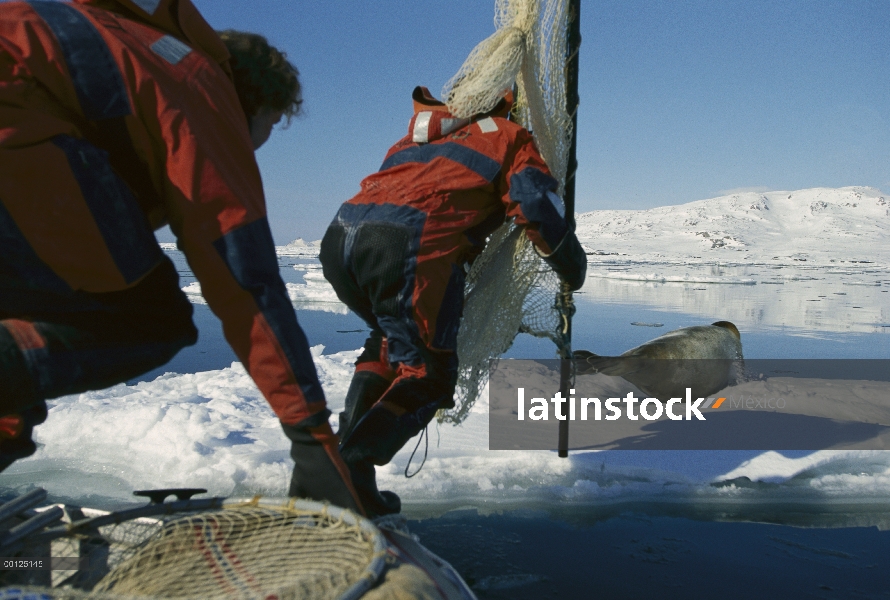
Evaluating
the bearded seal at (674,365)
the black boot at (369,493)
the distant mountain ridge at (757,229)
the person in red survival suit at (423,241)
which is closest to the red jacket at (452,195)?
the person in red survival suit at (423,241)

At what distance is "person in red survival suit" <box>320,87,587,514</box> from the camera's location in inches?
83.9

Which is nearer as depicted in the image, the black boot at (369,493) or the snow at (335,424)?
the black boot at (369,493)

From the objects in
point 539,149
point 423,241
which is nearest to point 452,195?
point 423,241

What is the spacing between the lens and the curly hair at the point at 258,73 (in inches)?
59.2

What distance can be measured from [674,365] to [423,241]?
367 cm

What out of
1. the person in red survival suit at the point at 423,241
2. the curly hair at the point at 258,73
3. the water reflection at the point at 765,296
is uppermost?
the curly hair at the point at 258,73

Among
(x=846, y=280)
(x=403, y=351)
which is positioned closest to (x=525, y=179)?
(x=403, y=351)

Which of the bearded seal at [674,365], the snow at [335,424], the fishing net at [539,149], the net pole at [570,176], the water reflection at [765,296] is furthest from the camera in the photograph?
the water reflection at [765,296]

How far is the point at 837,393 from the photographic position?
172 inches

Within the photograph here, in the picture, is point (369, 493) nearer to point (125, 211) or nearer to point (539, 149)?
point (125, 211)

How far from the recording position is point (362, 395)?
234 cm

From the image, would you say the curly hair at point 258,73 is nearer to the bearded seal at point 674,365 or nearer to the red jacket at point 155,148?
the red jacket at point 155,148

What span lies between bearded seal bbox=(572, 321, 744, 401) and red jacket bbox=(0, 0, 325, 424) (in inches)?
156

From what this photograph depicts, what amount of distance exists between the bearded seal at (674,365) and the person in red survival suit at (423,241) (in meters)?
2.87
